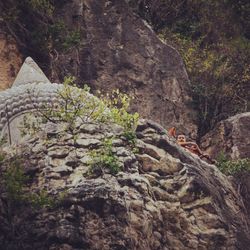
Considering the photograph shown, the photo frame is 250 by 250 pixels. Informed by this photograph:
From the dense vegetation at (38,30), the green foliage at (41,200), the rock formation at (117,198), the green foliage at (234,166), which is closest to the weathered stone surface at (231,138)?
the green foliage at (234,166)

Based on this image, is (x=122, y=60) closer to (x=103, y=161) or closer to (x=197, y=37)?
(x=197, y=37)

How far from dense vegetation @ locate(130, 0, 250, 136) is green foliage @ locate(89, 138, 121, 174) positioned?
7.12m

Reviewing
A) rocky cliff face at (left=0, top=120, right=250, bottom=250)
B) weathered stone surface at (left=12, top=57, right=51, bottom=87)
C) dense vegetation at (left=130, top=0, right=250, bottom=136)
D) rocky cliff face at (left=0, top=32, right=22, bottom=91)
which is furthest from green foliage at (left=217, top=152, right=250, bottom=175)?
A: rocky cliff face at (left=0, top=32, right=22, bottom=91)

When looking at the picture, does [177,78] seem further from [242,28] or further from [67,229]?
[67,229]

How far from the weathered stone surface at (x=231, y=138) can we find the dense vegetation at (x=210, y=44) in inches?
41.6

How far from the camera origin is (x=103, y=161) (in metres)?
18.0

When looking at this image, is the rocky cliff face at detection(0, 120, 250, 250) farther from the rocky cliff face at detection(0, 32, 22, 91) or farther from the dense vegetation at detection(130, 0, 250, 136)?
the dense vegetation at detection(130, 0, 250, 136)

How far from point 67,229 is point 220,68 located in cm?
1035

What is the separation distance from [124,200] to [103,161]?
911mm

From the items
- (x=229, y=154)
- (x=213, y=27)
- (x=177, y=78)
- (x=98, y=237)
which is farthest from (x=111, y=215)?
(x=213, y=27)

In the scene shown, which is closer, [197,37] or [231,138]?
[231,138]

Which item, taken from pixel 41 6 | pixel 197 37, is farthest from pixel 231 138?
pixel 197 37

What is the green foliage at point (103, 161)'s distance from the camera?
1792 cm

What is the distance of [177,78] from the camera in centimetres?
2536
